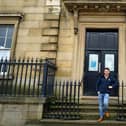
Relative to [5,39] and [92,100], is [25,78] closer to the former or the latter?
[92,100]

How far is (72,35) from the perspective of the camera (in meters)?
12.9

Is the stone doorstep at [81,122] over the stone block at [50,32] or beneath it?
beneath

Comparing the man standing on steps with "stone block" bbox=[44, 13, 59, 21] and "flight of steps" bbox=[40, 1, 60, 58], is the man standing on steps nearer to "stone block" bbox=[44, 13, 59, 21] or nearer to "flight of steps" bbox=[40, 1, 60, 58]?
"flight of steps" bbox=[40, 1, 60, 58]

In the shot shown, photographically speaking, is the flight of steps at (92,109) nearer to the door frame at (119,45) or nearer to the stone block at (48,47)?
the door frame at (119,45)

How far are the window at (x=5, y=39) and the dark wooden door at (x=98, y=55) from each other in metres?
3.75

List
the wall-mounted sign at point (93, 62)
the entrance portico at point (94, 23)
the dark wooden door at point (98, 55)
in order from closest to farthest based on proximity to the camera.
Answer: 1. the entrance portico at point (94, 23)
2. the dark wooden door at point (98, 55)
3. the wall-mounted sign at point (93, 62)

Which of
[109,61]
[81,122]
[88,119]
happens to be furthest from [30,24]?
[81,122]

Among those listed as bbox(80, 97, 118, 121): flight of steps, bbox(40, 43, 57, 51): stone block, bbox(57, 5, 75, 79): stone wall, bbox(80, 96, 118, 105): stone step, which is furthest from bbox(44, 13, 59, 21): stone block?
bbox(80, 97, 118, 121): flight of steps

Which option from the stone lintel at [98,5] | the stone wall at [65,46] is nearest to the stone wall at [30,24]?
the stone wall at [65,46]

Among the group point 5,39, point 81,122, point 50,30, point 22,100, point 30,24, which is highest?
point 30,24

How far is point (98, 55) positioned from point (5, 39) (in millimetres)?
4604

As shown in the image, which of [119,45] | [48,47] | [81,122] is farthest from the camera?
[48,47]

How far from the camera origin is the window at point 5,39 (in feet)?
43.5

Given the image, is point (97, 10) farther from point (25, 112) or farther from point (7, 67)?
point (25, 112)
